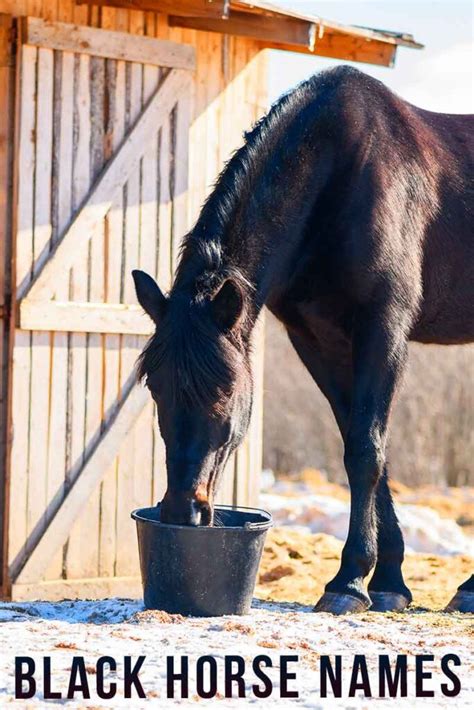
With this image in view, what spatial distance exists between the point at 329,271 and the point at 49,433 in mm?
2672

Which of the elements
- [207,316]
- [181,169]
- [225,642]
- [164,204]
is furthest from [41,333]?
[225,642]

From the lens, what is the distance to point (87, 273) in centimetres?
769

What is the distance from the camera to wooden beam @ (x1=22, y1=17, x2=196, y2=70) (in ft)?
24.2

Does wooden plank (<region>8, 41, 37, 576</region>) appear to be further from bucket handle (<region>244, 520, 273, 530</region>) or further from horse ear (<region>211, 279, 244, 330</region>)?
horse ear (<region>211, 279, 244, 330</region>)

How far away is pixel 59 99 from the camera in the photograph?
7520mm

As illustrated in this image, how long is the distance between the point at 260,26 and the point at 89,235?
178 cm

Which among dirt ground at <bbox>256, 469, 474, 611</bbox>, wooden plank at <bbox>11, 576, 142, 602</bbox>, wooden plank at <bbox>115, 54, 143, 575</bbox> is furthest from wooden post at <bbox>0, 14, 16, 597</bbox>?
dirt ground at <bbox>256, 469, 474, 611</bbox>

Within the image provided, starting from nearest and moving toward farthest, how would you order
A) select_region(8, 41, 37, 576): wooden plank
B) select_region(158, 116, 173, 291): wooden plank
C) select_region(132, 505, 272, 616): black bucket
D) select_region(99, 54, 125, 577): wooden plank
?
select_region(132, 505, 272, 616): black bucket, select_region(8, 41, 37, 576): wooden plank, select_region(99, 54, 125, 577): wooden plank, select_region(158, 116, 173, 291): wooden plank

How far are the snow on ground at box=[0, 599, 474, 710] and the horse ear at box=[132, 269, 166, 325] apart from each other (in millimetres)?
1199

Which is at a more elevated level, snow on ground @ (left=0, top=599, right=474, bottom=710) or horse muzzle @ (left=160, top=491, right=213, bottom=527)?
horse muzzle @ (left=160, top=491, right=213, bottom=527)

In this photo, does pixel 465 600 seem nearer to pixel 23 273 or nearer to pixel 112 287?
pixel 112 287

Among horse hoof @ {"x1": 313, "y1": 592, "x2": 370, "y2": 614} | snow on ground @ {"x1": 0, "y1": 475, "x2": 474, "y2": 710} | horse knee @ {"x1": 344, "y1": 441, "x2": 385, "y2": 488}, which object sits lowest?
horse hoof @ {"x1": 313, "y1": 592, "x2": 370, "y2": 614}

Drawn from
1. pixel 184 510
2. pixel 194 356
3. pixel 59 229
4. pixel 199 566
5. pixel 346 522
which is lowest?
pixel 346 522

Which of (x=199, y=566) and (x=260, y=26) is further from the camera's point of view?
(x=260, y=26)
